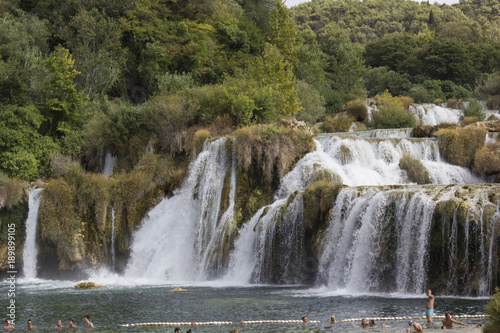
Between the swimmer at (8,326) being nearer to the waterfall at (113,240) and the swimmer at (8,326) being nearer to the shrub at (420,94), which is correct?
the waterfall at (113,240)

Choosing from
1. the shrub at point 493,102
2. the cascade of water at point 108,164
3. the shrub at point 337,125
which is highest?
the shrub at point 493,102

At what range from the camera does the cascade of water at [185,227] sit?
31.4 metres

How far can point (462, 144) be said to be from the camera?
32.4m

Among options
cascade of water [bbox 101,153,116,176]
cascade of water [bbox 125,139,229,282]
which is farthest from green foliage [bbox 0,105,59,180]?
cascade of water [bbox 125,139,229,282]

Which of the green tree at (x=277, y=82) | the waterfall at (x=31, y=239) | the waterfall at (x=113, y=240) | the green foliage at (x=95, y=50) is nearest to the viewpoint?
the waterfall at (x=31, y=239)

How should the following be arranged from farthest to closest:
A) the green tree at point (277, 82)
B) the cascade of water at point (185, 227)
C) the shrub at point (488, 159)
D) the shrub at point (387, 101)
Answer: the shrub at point (387, 101), the green tree at point (277, 82), the cascade of water at point (185, 227), the shrub at point (488, 159)

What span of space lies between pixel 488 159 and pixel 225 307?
17.5 m

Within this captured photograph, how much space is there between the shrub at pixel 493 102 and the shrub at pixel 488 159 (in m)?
19.5

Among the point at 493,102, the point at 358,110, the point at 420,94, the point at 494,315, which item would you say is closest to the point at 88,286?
the point at 494,315

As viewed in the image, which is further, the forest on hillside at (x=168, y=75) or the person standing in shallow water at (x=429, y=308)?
the forest on hillside at (x=168, y=75)

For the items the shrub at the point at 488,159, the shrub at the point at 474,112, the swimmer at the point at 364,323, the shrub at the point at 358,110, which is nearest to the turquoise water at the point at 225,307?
the swimmer at the point at 364,323

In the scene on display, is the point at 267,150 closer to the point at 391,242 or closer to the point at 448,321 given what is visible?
the point at 391,242

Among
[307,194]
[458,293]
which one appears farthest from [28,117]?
[458,293]

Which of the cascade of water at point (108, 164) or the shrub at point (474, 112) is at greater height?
the shrub at point (474, 112)
